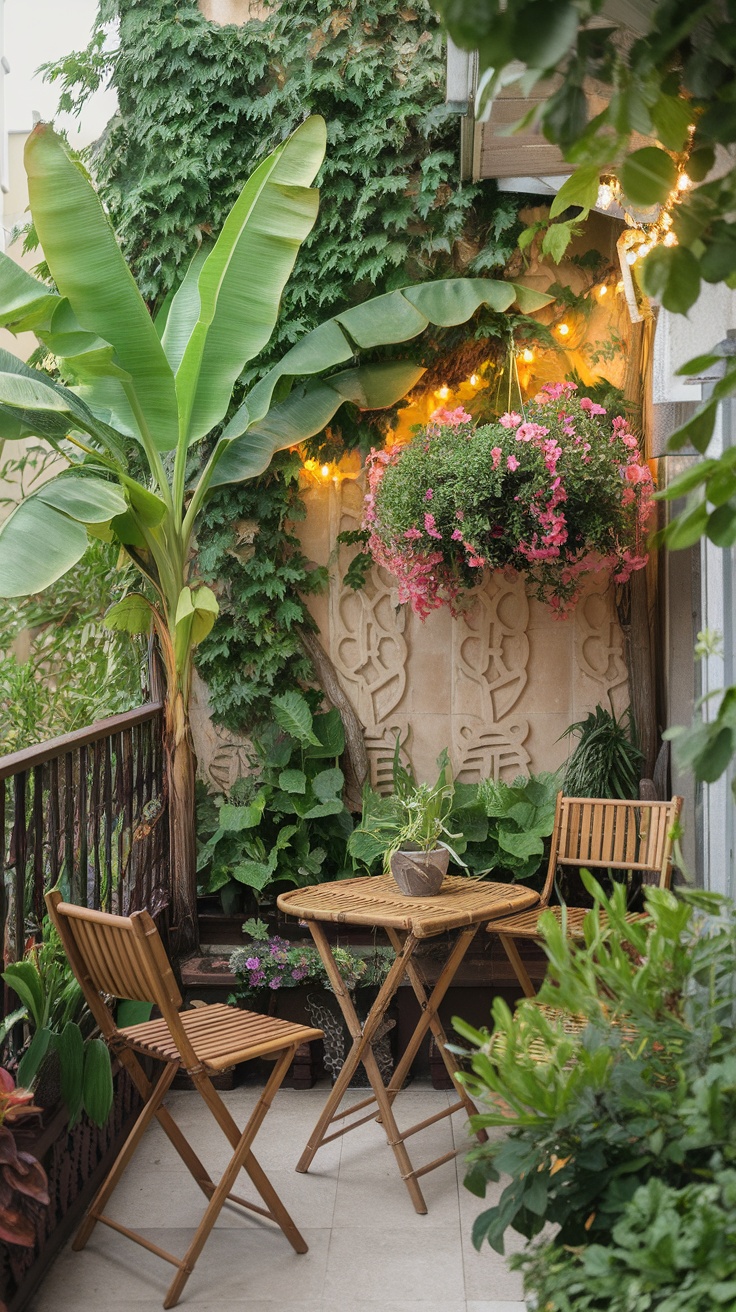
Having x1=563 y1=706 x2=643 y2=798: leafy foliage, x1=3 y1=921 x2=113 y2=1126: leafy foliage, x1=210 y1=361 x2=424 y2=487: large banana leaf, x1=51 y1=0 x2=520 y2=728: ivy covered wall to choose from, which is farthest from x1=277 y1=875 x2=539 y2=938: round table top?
x1=210 y1=361 x2=424 y2=487: large banana leaf

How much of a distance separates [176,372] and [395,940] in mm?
2240

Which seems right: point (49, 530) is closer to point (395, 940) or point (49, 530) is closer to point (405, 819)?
point (405, 819)

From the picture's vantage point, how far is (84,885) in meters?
3.47

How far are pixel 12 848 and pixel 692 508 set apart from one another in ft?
7.44

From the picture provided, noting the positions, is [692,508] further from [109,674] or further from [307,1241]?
[109,674]

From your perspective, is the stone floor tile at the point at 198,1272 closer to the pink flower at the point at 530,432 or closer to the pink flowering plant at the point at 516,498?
the pink flowering plant at the point at 516,498

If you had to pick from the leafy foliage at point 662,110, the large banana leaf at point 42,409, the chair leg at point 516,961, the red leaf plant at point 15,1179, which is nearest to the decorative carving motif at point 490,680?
the chair leg at point 516,961

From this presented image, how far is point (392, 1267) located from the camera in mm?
2865

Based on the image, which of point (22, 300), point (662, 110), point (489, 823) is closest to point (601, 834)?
point (489, 823)

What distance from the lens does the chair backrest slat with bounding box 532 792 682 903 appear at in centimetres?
386

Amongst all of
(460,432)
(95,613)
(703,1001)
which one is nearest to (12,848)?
(703,1001)

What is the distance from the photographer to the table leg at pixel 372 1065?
317 centimetres

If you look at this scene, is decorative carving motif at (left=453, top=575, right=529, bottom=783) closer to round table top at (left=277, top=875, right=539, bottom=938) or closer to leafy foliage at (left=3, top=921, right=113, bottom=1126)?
round table top at (left=277, top=875, right=539, bottom=938)

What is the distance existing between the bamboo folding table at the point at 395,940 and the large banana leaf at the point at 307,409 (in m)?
1.71
